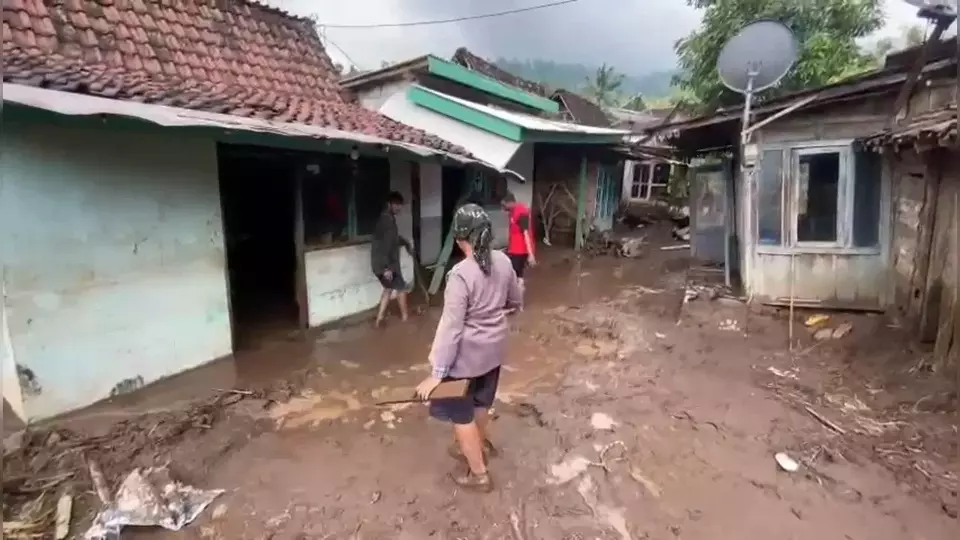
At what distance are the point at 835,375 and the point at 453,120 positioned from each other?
720 centimetres

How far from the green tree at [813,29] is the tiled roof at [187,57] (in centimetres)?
889

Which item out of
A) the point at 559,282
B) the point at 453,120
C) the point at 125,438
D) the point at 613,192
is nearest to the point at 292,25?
the point at 453,120

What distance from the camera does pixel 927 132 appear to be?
16.0 feet

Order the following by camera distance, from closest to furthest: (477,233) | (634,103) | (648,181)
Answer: (477,233) < (648,181) < (634,103)

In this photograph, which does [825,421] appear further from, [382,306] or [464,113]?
[464,113]

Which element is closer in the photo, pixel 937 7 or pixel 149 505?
pixel 149 505

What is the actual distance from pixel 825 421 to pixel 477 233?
329 centimetres

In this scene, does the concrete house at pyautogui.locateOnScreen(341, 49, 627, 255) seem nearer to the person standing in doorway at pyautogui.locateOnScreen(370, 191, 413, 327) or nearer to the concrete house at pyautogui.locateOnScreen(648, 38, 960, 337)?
the person standing in doorway at pyautogui.locateOnScreen(370, 191, 413, 327)

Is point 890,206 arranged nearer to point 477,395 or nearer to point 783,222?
point 783,222

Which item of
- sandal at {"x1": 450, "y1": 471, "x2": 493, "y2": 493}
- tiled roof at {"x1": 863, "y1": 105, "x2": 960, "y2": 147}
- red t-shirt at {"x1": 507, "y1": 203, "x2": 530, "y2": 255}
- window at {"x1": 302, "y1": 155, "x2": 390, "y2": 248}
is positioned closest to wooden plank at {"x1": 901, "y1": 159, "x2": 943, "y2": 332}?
tiled roof at {"x1": 863, "y1": 105, "x2": 960, "y2": 147}

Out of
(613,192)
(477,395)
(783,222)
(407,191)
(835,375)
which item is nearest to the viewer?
(477,395)

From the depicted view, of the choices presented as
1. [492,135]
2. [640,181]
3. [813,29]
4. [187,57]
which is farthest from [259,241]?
[640,181]

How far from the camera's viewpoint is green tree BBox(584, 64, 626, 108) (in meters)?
37.7

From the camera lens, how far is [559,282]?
10.9m
